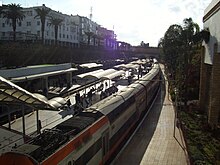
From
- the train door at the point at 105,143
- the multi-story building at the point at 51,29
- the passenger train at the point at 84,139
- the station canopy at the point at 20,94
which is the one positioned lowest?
the train door at the point at 105,143

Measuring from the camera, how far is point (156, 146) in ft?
60.4

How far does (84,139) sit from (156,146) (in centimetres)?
801

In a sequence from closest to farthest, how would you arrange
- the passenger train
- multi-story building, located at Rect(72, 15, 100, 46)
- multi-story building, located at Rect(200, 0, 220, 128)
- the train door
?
1. the passenger train
2. the train door
3. multi-story building, located at Rect(200, 0, 220, 128)
4. multi-story building, located at Rect(72, 15, 100, 46)

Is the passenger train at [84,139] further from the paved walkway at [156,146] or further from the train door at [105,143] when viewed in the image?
the paved walkway at [156,146]

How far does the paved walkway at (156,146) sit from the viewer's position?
1612cm

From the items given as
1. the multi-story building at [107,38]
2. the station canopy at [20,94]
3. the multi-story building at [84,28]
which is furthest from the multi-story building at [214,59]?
the multi-story building at [107,38]

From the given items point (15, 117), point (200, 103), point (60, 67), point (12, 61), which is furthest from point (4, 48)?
point (200, 103)

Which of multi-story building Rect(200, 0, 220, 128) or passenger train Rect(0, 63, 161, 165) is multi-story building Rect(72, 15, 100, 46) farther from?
passenger train Rect(0, 63, 161, 165)

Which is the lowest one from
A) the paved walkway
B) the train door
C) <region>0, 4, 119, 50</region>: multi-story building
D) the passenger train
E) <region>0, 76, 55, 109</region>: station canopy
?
the paved walkway

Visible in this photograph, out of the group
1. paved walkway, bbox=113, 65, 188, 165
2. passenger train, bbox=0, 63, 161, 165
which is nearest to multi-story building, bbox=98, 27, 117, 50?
paved walkway, bbox=113, 65, 188, 165

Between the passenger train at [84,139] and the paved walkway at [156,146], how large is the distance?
33.8 inches

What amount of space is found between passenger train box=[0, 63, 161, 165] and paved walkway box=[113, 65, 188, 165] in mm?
858

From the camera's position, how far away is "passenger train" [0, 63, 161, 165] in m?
9.08

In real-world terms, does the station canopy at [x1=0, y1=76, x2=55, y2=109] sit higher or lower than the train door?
higher
